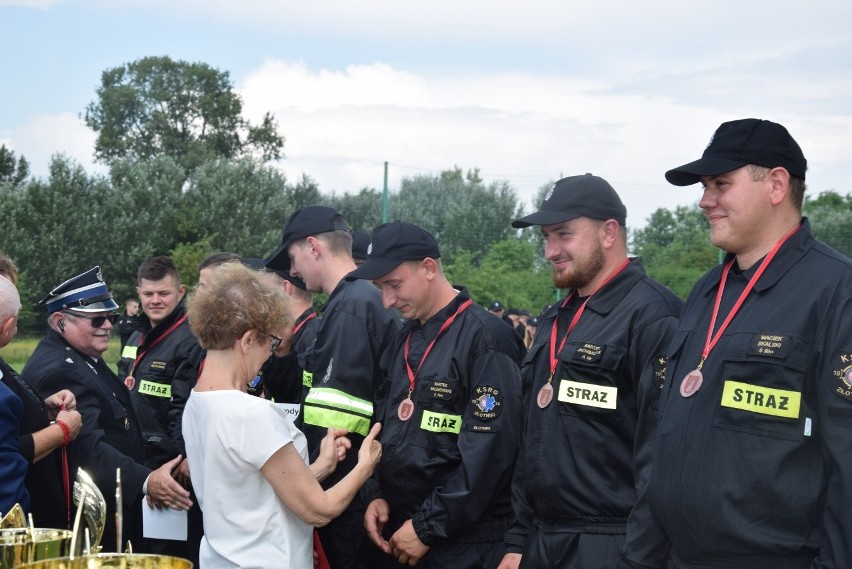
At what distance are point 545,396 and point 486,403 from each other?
0.43 meters

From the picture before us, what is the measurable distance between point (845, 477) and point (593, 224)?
5.91 feet

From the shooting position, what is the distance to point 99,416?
5.47 metres

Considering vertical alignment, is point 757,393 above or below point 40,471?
above

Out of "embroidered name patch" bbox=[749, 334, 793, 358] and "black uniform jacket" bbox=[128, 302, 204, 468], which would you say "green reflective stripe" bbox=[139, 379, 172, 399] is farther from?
"embroidered name patch" bbox=[749, 334, 793, 358]

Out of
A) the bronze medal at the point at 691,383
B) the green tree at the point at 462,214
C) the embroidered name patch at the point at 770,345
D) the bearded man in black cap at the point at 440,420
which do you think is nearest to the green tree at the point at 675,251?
the green tree at the point at 462,214

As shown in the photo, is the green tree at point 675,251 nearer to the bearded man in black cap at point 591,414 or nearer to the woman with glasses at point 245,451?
the bearded man in black cap at point 591,414

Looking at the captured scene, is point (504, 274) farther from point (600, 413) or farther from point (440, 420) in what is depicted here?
point (600, 413)

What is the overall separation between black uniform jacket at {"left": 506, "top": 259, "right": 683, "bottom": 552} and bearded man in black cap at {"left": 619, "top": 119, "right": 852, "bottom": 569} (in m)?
0.40

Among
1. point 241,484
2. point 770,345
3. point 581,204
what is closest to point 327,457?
point 241,484

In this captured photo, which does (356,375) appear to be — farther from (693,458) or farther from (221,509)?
(693,458)

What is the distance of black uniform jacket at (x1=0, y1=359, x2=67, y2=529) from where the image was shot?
4.45 meters

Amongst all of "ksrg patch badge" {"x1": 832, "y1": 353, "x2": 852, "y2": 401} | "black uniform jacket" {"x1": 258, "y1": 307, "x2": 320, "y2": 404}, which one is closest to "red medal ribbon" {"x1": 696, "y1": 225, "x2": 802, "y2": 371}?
"ksrg patch badge" {"x1": 832, "y1": 353, "x2": 852, "y2": 401}

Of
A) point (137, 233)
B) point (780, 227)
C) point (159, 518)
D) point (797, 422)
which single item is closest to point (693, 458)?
point (797, 422)

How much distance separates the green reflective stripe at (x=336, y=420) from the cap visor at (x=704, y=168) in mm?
2375
